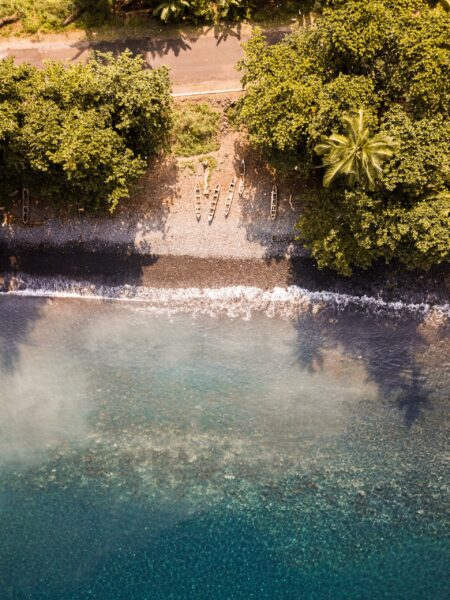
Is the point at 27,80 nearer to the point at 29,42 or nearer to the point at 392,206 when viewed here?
the point at 29,42

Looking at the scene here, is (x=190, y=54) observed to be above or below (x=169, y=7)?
below

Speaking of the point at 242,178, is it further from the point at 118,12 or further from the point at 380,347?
the point at 380,347

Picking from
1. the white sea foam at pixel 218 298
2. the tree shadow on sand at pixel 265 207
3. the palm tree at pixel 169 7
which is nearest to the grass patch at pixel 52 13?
the palm tree at pixel 169 7

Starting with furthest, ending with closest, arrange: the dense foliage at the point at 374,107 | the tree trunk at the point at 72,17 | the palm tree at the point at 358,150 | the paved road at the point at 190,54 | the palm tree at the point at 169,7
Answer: the tree trunk at the point at 72,17 → the paved road at the point at 190,54 → the palm tree at the point at 169,7 → the dense foliage at the point at 374,107 → the palm tree at the point at 358,150

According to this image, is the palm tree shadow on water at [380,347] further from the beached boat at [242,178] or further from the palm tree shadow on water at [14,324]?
the palm tree shadow on water at [14,324]

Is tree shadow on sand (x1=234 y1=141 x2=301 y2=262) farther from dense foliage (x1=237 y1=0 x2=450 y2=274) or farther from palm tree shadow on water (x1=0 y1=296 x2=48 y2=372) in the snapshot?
palm tree shadow on water (x1=0 y1=296 x2=48 y2=372)

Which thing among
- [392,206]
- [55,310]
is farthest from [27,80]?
[392,206]

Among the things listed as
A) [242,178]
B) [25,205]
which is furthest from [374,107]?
[25,205]
